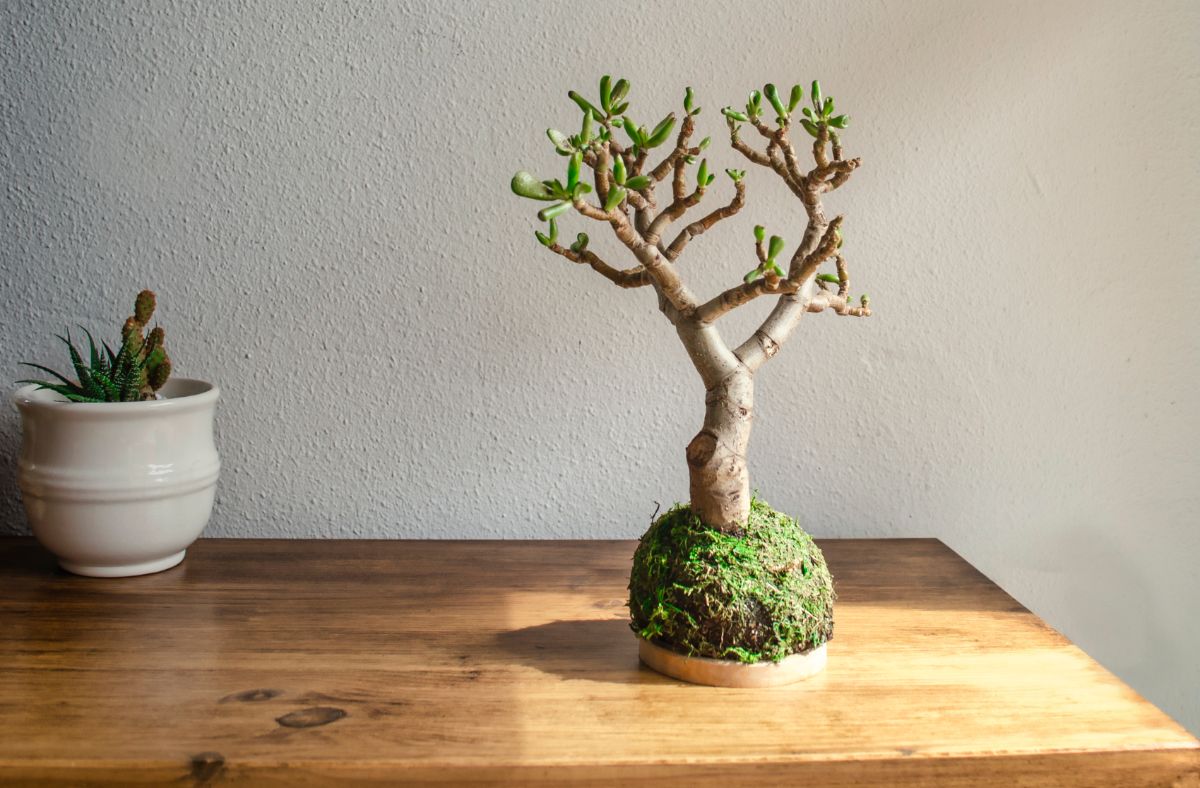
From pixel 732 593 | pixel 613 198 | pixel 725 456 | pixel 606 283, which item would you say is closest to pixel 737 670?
Answer: pixel 732 593

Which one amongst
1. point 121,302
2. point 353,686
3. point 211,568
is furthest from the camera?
point 121,302

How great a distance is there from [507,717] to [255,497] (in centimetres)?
64

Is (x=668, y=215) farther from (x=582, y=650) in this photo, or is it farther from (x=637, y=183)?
(x=582, y=650)

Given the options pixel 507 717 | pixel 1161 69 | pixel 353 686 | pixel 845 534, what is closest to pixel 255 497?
pixel 353 686

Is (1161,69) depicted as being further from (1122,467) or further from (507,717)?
(507,717)

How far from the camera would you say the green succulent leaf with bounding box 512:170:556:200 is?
2.42 feet

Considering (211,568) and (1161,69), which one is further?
(1161,69)

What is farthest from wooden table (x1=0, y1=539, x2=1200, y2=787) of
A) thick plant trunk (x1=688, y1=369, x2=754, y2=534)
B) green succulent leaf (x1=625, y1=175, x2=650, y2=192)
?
green succulent leaf (x1=625, y1=175, x2=650, y2=192)

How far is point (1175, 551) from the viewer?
1.40m

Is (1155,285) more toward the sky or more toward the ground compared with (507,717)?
more toward the sky

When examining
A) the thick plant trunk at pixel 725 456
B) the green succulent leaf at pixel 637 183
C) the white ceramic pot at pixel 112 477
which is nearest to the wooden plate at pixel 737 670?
the thick plant trunk at pixel 725 456

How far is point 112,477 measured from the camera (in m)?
1.07

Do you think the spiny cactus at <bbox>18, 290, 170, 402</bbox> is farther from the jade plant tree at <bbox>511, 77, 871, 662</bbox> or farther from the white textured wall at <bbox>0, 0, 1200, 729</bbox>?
the jade plant tree at <bbox>511, 77, 871, 662</bbox>

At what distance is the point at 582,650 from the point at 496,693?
0.12 m
